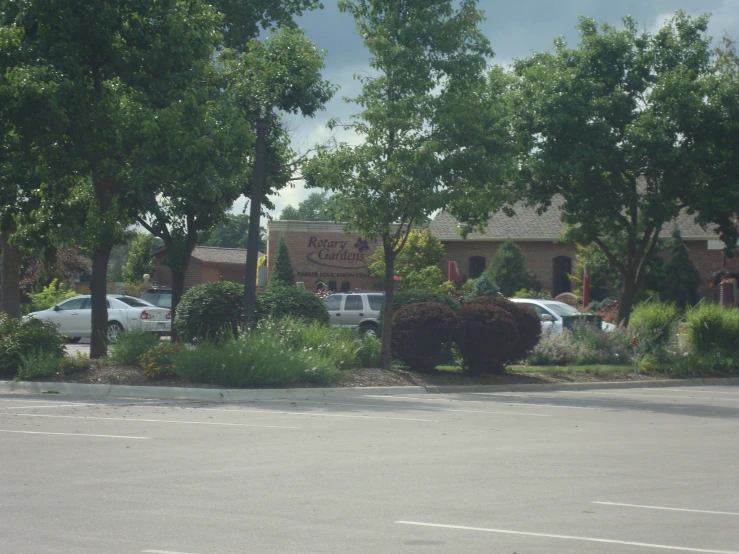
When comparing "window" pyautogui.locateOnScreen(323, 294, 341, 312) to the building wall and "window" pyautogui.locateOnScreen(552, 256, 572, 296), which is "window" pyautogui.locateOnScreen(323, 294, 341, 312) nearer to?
"window" pyautogui.locateOnScreen(552, 256, 572, 296)

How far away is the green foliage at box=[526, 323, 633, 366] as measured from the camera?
23766 mm

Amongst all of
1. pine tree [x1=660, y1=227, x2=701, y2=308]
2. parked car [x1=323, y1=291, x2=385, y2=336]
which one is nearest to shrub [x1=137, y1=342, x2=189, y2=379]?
parked car [x1=323, y1=291, x2=385, y2=336]

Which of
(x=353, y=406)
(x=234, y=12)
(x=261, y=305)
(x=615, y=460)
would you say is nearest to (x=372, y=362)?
(x=261, y=305)

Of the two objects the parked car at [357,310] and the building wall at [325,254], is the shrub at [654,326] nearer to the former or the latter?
the parked car at [357,310]

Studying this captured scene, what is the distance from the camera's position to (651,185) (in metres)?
25.0

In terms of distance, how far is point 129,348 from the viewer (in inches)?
716

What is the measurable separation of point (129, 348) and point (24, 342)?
2070mm

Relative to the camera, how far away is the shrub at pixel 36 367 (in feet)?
57.3

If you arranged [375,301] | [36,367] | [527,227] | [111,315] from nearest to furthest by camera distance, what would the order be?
[36,367], [111,315], [375,301], [527,227]

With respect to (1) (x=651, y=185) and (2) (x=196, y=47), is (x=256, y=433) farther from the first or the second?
(1) (x=651, y=185)

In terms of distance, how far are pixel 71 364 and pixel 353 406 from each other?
20.0 feet

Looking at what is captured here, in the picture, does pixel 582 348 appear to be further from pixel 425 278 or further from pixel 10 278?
pixel 425 278

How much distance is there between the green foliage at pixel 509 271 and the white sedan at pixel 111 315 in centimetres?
1975

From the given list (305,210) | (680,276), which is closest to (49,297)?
(680,276)
